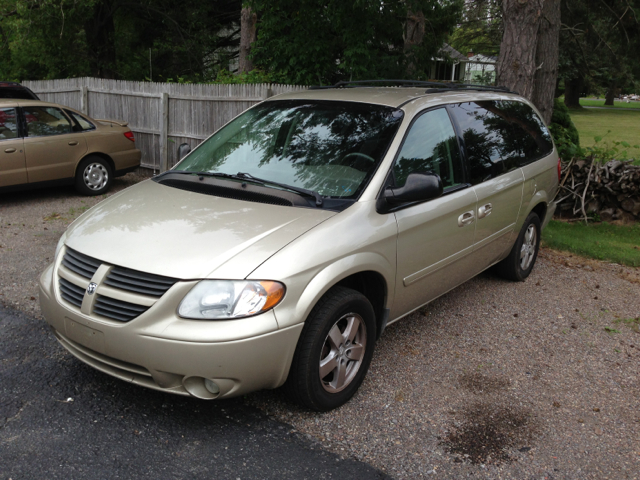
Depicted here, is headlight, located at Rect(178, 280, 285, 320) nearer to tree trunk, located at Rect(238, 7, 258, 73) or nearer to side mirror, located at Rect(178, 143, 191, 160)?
side mirror, located at Rect(178, 143, 191, 160)

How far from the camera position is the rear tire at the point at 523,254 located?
19.4 ft

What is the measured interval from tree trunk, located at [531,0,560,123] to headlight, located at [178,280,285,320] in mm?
8013

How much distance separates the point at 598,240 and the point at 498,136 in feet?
12.2

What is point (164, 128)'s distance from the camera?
39.4 feet

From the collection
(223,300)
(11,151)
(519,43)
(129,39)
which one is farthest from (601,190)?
(129,39)

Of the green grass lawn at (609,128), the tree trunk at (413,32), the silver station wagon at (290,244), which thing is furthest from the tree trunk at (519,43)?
the green grass lawn at (609,128)

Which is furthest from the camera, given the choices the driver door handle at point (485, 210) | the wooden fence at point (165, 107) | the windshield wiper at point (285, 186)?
the wooden fence at point (165, 107)

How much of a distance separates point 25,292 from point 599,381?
15.9ft

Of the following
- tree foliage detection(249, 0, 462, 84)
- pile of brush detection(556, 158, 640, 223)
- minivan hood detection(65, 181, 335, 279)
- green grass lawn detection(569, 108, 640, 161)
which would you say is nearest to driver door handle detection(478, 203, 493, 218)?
minivan hood detection(65, 181, 335, 279)

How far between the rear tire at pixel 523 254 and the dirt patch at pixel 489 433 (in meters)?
2.44

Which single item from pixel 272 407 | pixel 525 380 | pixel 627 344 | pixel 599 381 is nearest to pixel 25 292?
pixel 272 407

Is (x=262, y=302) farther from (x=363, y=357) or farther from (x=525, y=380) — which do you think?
(x=525, y=380)

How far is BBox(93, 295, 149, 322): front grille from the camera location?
3.11 meters

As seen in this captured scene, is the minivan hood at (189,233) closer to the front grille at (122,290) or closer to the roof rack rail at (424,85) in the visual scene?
the front grille at (122,290)
